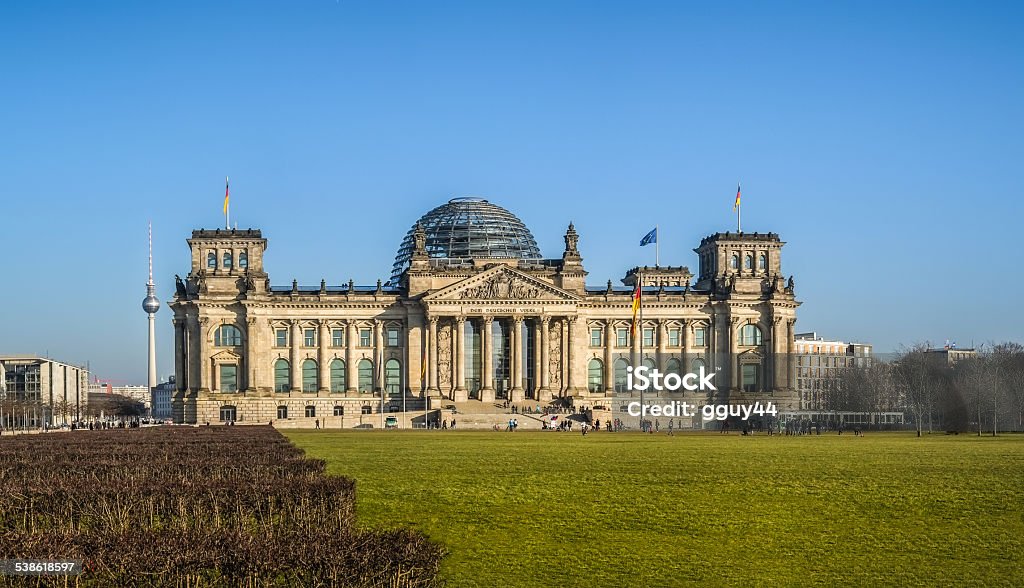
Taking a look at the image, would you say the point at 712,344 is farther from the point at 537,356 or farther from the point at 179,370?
the point at 179,370

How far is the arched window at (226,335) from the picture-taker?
143125 mm

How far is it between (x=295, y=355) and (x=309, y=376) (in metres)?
3.29

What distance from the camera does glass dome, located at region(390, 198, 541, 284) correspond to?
153m

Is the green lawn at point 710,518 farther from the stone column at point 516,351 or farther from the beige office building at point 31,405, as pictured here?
the beige office building at point 31,405

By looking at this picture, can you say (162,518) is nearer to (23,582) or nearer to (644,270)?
(23,582)

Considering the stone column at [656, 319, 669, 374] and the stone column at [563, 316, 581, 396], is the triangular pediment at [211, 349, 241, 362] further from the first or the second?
the stone column at [656, 319, 669, 374]

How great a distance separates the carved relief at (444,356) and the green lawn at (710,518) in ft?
295

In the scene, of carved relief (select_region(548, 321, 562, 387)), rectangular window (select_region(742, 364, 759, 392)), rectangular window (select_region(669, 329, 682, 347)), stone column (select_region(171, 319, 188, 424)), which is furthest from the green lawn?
rectangular window (select_region(742, 364, 759, 392))

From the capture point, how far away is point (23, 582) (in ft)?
56.6

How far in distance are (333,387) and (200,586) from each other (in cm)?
12935

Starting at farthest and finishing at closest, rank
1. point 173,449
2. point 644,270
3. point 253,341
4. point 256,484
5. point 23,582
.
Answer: point 644,270
point 253,341
point 173,449
point 256,484
point 23,582

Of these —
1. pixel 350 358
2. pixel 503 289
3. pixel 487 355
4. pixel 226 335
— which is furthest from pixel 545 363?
pixel 226 335

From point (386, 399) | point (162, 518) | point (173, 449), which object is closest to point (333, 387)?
point (386, 399)

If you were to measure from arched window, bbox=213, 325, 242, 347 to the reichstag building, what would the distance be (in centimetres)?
15
